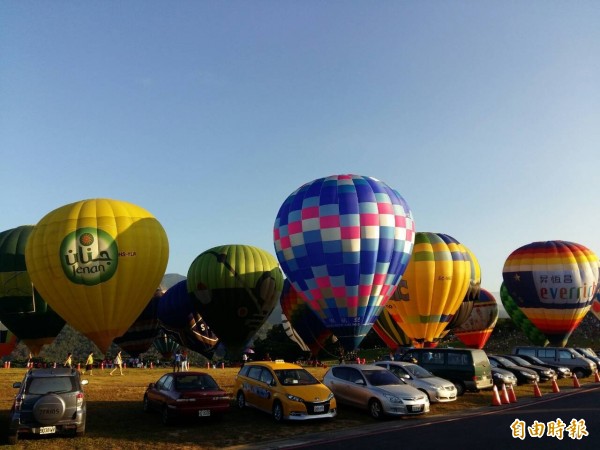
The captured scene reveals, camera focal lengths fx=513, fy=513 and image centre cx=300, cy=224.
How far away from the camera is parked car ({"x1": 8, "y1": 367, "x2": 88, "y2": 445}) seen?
510 inches

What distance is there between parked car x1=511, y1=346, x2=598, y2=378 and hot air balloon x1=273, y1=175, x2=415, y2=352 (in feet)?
34.1

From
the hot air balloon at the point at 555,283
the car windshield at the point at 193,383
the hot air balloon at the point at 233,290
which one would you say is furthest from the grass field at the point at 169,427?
the hot air balloon at the point at 555,283

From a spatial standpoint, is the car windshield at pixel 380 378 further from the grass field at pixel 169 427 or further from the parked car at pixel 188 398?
the parked car at pixel 188 398

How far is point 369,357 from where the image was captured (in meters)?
70.2

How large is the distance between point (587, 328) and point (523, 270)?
38.6 metres

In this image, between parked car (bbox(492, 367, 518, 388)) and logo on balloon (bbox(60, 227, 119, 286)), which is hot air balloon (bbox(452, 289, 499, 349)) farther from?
logo on balloon (bbox(60, 227, 119, 286))

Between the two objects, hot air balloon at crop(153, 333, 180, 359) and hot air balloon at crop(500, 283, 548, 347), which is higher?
hot air balloon at crop(500, 283, 548, 347)

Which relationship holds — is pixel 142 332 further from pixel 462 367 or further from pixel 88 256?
pixel 462 367

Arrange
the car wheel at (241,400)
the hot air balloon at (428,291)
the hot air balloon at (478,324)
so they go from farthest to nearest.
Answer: the hot air balloon at (478,324) → the hot air balloon at (428,291) → the car wheel at (241,400)

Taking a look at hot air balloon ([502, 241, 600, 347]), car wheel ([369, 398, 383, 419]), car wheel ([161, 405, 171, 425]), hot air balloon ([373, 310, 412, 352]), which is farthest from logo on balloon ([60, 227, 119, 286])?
hot air balloon ([502, 241, 600, 347])

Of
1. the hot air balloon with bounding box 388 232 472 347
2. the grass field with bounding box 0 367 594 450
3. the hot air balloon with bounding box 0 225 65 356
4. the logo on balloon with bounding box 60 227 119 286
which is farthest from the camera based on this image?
the hot air balloon with bounding box 388 232 472 347

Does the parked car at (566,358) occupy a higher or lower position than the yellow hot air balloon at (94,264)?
lower

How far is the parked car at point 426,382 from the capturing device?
18797 mm

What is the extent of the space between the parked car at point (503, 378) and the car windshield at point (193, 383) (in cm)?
1408
